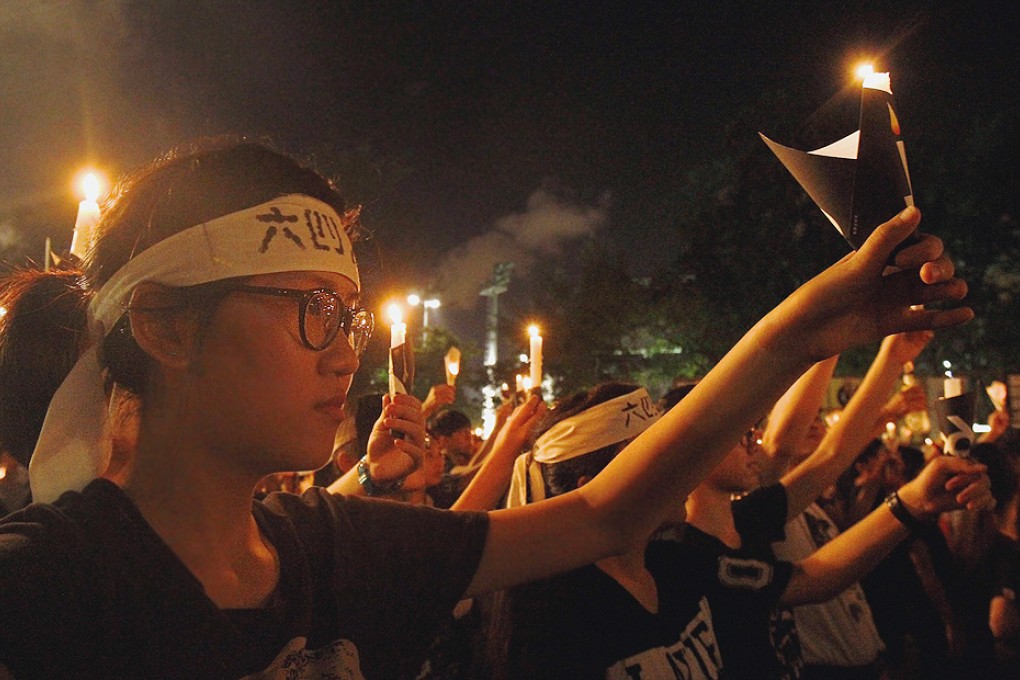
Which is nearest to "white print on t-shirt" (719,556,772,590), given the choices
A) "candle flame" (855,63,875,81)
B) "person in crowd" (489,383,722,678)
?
"person in crowd" (489,383,722,678)

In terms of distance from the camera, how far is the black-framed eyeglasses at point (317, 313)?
179 centimetres

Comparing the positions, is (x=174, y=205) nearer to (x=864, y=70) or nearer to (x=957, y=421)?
(x=864, y=70)

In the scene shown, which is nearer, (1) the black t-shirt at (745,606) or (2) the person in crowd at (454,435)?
(1) the black t-shirt at (745,606)

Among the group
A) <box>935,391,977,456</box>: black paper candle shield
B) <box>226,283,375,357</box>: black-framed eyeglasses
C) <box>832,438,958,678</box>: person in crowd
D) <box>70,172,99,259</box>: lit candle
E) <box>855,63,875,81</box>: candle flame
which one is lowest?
<box>832,438,958,678</box>: person in crowd

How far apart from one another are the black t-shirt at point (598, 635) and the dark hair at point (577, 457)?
1.56 feet

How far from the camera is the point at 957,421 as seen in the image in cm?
321

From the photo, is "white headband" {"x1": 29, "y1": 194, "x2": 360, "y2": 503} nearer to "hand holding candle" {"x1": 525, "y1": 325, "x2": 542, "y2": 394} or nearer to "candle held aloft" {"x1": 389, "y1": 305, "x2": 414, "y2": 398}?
"candle held aloft" {"x1": 389, "y1": 305, "x2": 414, "y2": 398}

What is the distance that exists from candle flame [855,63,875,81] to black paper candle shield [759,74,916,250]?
84 mm

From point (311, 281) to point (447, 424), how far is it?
21.3ft

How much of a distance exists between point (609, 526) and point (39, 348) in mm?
1647

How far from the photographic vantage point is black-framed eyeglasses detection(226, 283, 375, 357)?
179 centimetres

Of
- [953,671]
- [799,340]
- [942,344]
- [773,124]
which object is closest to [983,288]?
[942,344]

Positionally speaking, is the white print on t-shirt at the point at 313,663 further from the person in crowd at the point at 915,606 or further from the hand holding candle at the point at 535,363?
the person in crowd at the point at 915,606

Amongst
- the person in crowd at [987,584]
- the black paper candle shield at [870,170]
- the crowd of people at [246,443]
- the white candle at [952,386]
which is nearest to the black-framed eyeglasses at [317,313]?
the crowd of people at [246,443]
